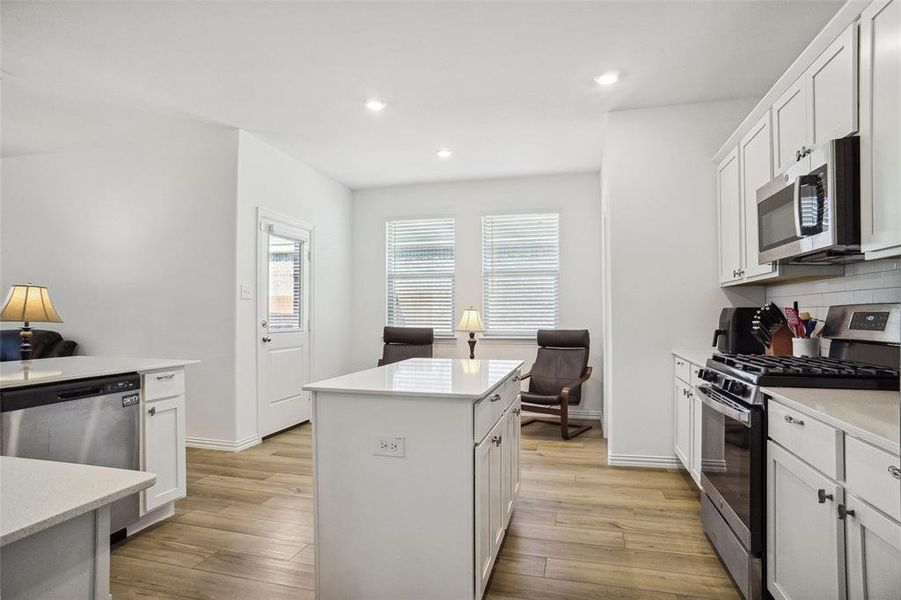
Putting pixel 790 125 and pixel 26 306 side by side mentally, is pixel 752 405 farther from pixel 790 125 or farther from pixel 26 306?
pixel 26 306

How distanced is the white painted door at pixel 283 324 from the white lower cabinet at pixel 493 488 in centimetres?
269

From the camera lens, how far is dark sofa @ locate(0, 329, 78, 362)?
14.8 ft

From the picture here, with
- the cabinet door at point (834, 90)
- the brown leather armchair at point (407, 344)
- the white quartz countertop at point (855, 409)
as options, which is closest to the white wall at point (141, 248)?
the brown leather armchair at point (407, 344)

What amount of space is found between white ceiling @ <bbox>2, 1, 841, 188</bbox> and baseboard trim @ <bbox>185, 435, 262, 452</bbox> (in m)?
2.67

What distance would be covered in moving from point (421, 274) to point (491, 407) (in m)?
3.91

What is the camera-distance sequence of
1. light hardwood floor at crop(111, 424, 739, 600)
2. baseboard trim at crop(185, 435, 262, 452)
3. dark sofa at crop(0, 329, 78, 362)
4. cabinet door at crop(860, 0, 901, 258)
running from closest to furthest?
cabinet door at crop(860, 0, 901, 258)
light hardwood floor at crop(111, 424, 739, 600)
baseboard trim at crop(185, 435, 262, 452)
dark sofa at crop(0, 329, 78, 362)

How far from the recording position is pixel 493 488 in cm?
208

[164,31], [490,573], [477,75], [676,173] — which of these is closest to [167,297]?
[164,31]

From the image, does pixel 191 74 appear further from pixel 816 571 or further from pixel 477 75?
pixel 816 571

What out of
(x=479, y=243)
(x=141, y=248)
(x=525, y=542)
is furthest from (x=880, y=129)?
(x=141, y=248)

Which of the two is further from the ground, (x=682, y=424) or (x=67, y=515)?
(x=67, y=515)

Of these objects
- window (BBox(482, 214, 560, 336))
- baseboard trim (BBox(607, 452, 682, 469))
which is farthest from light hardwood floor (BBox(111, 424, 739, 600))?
window (BBox(482, 214, 560, 336))

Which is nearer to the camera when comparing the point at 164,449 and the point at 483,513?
the point at 483,513

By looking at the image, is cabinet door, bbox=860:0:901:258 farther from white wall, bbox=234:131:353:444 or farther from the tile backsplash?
white wall, bbox=234:131:353:444
